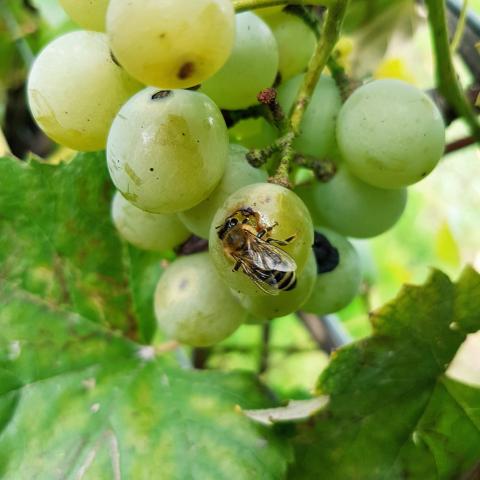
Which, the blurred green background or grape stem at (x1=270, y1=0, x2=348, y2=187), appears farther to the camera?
the blurred green background

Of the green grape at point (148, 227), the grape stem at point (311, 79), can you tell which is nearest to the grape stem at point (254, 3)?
the grape stem at point (311, 79)

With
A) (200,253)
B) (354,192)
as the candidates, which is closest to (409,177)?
(354,192)

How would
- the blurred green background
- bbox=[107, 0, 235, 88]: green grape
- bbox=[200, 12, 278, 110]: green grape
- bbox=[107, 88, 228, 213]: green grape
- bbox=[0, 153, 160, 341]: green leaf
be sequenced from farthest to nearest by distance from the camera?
1. the blurred green background
2. bbox=[0, 153, 160, 341]: green leaf
3. bbox=[200, 12, 278, 110]: green grape
4. bbox=[107, 88, 228, 213]: green grape
5. bbox=[107, 0, 235, 88]: green grape

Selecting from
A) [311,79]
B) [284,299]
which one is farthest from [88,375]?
[311,79]

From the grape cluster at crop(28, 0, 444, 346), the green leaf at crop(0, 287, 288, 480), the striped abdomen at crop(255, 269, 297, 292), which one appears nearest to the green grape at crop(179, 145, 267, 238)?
the grape cluster at crop(28, 0, 444, 346)

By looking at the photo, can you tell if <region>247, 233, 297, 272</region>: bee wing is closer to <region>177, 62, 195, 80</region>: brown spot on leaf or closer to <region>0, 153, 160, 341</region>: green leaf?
<region>177, 62, 195, 80</region>: brown spot on leaf

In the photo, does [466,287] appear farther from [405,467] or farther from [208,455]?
[208,455]

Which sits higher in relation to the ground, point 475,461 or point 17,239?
point 17,239
